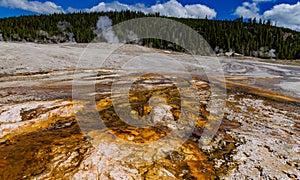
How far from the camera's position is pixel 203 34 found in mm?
99000

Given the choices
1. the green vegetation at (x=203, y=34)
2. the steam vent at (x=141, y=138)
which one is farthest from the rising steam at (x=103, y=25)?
the steam vent at (x=141, y=138)

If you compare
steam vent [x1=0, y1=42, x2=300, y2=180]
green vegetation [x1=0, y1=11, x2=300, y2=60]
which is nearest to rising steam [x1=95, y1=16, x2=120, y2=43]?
green vegetation [x1=0, y1=11, x2=300, y2=60]

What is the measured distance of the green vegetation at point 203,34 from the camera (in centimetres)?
7950

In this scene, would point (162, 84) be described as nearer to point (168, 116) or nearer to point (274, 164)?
point (168, 116)

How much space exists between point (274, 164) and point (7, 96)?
30.3ft

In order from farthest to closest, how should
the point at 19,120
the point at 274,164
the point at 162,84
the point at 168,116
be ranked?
the point at 162,84 < the point at 168,116 < the point at 19,120 < the point at 274,164

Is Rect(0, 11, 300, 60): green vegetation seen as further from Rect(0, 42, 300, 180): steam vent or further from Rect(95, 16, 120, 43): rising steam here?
Rect(0, 42, 300, 180): steam vent

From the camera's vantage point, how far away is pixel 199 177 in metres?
4.49

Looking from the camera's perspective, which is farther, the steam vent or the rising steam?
the rising steam

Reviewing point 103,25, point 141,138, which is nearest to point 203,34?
point 103,25

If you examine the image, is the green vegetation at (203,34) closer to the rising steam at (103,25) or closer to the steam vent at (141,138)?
the rising steam at (103,25)

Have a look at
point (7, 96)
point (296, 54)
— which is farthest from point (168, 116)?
point (296, 54)

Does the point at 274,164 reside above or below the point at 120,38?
below

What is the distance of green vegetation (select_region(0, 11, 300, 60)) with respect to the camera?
79.5m
